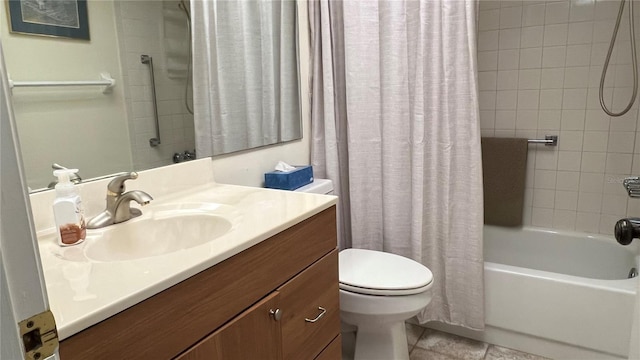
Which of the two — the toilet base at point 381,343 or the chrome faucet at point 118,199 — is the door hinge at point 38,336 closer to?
the chrome faucet at point 118,199

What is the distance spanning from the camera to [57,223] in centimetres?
97

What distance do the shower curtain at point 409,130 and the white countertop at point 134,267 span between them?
0.75 m

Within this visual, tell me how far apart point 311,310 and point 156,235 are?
0.47 meters

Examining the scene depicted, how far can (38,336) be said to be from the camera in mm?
420

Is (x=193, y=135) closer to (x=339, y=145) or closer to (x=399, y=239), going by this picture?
(x=339, y=145)

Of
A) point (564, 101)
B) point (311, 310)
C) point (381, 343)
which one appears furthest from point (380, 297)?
point (564, 101)

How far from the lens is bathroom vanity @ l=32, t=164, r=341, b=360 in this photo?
0.69 meters

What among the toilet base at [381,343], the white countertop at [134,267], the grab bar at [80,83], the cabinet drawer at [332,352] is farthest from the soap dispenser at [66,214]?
the toilet base at [381,343]

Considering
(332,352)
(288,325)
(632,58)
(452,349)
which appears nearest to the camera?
(288,325)

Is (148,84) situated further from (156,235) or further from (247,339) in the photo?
(247,339)

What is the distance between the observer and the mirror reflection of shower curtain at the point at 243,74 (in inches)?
60.5

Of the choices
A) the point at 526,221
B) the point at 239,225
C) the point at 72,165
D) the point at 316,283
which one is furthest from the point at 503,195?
the point at 72,165

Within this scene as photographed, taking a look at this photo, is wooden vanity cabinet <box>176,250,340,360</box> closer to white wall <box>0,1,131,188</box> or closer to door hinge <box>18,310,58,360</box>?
door hinge <box>18,310,58,360</box>

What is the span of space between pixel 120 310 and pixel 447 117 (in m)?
1.48
